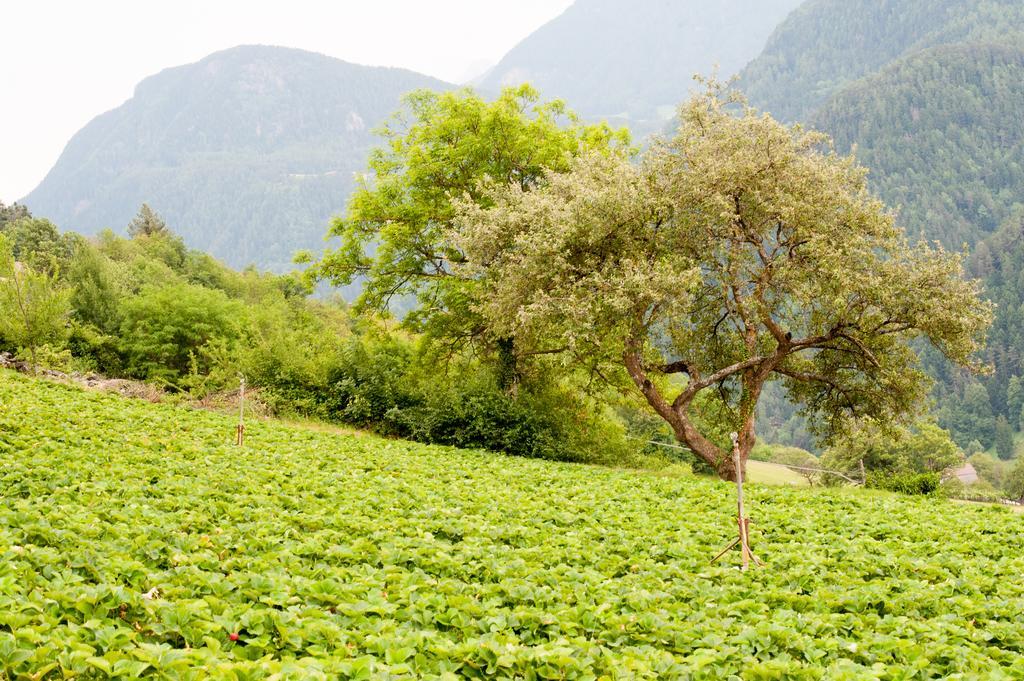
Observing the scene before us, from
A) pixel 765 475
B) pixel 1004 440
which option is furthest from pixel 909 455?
pixel 1004 440

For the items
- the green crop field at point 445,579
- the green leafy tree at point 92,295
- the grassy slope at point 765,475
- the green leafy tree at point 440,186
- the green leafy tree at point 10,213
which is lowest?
the grassy slope at point 765,475

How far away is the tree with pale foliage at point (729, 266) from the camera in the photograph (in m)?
19.7

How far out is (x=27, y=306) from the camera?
Answer: 86.1ft

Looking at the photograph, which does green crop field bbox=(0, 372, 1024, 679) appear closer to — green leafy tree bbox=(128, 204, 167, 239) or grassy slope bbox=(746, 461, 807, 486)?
grassy slope bbox=(746, 461, 807, 486)

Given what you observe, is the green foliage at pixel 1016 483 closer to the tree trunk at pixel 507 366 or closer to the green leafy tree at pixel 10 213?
the tree trunk at pixel 507 366

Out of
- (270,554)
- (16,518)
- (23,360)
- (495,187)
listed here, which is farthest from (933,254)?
(23,360)

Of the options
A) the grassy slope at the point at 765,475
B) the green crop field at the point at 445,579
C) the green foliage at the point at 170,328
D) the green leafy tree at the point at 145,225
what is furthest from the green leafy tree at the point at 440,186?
the green leafy tree at the point at 145,225

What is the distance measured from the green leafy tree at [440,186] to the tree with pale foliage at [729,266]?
5426 millimetres

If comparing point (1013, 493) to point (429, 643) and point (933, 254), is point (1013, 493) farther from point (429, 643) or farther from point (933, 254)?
point (429, 643)

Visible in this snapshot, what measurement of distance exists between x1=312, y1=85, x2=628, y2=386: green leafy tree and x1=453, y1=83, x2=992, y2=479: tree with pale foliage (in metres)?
5.43

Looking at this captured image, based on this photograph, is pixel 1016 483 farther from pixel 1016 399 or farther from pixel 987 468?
pixel 1016 399

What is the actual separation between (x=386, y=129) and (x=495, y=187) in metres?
6.83

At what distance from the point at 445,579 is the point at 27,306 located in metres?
24.7

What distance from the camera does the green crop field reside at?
18.5 feet
